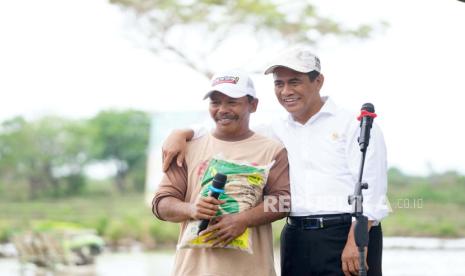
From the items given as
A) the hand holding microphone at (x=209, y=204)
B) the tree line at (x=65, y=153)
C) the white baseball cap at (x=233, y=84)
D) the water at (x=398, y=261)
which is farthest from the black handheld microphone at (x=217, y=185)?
the tree line at (x=65, y=153)

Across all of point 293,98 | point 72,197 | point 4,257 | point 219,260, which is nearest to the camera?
point 219,260

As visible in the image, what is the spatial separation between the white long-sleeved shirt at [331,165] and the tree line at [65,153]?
1950 cm

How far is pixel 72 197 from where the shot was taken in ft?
75.7

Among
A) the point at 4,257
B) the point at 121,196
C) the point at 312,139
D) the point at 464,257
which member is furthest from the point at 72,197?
the point at 312,139

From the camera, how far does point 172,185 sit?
3527mm

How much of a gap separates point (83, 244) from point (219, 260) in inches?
358

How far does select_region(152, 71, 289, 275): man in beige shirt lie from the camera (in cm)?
339

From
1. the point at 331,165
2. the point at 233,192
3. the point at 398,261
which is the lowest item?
the point at 398,261

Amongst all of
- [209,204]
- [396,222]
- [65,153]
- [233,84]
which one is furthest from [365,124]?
[65,153]

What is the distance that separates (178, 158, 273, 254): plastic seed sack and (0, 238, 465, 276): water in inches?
283

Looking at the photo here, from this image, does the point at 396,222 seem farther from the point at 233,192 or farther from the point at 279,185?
the point at 233,192

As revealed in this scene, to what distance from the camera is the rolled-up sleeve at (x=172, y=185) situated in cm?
351

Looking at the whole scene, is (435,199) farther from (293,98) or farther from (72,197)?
(293,98)

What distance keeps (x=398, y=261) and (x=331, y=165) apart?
9194 mm
